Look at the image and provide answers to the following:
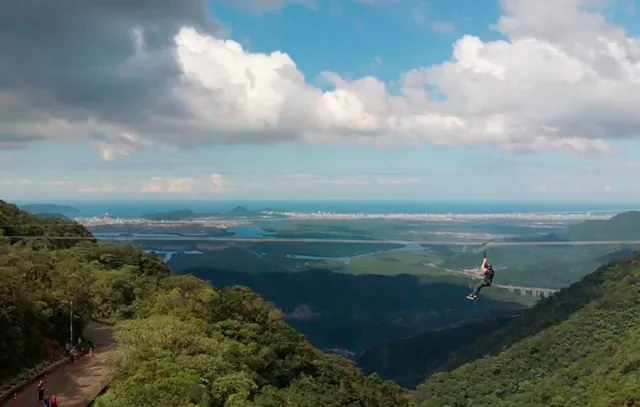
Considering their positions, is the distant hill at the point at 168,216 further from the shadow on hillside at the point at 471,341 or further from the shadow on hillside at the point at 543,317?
the shadow on hillside at the point at 543,317

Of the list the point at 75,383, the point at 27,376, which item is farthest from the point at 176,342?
the point at 27,376

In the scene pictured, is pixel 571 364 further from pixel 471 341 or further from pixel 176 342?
pixel 176 342

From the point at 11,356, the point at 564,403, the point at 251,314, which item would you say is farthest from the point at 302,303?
the point at 11,356

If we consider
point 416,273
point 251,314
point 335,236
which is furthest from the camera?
point 335,236

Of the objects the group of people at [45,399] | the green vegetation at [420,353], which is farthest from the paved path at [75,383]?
the green vegetation at [420,353]

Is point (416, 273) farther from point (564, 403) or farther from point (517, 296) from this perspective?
point (564, 403)

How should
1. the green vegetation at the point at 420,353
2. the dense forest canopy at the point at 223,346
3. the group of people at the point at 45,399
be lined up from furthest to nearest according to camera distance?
the green vegetation at the point at 420,353
the dense forest canopy at the point at 223,346
the group of people at the point at 45,399
